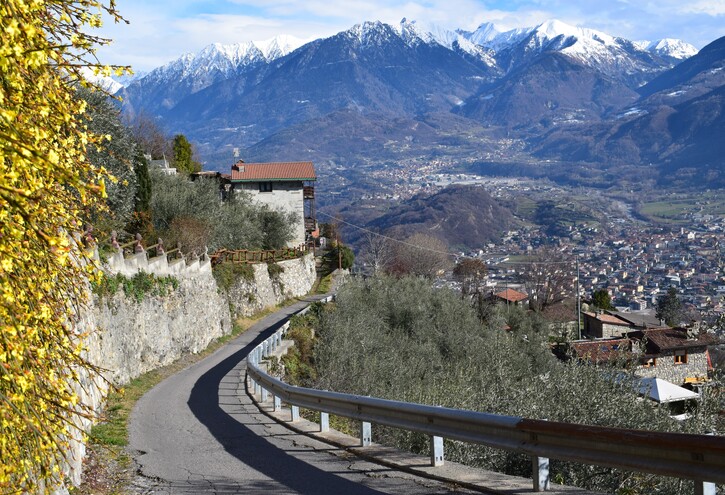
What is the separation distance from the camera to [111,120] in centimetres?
3300

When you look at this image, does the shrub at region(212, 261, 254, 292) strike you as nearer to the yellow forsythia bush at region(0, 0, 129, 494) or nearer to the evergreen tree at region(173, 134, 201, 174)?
the evergreen tree at region(173, 134, 201, 174)

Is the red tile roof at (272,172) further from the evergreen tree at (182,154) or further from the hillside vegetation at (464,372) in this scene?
the hillside vegetation at (464,372)

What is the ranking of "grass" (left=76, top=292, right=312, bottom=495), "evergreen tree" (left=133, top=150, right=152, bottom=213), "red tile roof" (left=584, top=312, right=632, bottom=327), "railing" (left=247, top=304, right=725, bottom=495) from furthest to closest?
"red tile roof" (left=584, top=312, right=632, bottom=327), "evergreen tree" (left=133, top=150, right=152, bottom=213), "grass" (left=76, top=292, right=312, bottom=495), "railing" (left=247, top=304, right=725, bottom=495)

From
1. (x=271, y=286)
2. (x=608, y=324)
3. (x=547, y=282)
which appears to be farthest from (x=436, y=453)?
(x=547, y=282)

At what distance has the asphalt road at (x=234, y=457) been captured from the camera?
29.4 feet

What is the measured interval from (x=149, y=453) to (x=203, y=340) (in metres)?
20.0

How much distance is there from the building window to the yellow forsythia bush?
4774 centimetres

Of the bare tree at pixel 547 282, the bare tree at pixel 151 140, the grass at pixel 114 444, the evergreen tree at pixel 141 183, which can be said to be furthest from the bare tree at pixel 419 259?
the grass at pixel 114 444

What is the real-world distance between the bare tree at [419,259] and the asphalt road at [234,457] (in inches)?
2284

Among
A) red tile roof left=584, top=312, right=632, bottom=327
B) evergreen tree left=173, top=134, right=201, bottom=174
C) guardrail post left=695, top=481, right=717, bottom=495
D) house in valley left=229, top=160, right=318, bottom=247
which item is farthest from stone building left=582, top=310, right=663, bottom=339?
guardrail post left=695, top=481, right=717, bottom=495

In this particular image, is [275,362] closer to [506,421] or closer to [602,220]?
[506,421]

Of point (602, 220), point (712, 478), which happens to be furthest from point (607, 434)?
point (602, 220)

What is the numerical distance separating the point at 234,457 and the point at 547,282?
6265 cm

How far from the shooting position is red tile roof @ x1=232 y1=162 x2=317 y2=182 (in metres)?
66.2
